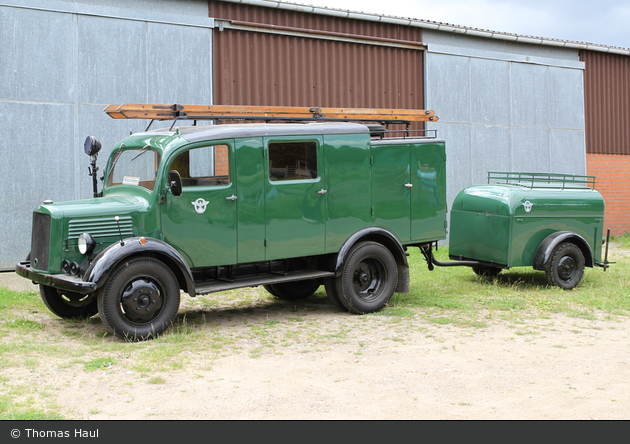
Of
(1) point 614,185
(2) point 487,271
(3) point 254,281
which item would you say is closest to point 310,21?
(2) point 487,271

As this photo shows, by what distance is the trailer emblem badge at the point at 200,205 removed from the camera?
7938mm

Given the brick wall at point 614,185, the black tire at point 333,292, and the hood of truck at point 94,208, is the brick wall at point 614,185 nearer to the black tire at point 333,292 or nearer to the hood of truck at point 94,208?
the black tire at point 333,292

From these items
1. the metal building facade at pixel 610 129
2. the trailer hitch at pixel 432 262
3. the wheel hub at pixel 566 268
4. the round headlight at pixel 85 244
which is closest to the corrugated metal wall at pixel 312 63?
the trailer hitch at pixel 432 262

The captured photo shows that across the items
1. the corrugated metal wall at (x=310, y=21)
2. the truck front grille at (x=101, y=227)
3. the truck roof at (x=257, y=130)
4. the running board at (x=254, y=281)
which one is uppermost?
the corrugated metal wall at (x=310, y=21)

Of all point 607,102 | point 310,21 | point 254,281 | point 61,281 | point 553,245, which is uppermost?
point 310,21

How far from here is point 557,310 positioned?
9.18 metres

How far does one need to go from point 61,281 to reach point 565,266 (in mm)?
7738

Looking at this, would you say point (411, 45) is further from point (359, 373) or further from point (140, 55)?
point (359, 373)

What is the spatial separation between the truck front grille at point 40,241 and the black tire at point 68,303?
59 cm

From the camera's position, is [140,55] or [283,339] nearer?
[283,339]

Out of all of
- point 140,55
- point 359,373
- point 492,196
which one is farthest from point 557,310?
point 140,55

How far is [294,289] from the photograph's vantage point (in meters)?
10.2

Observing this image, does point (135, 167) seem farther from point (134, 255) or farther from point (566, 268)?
point (566, 268)

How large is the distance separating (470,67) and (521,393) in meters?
13.1
